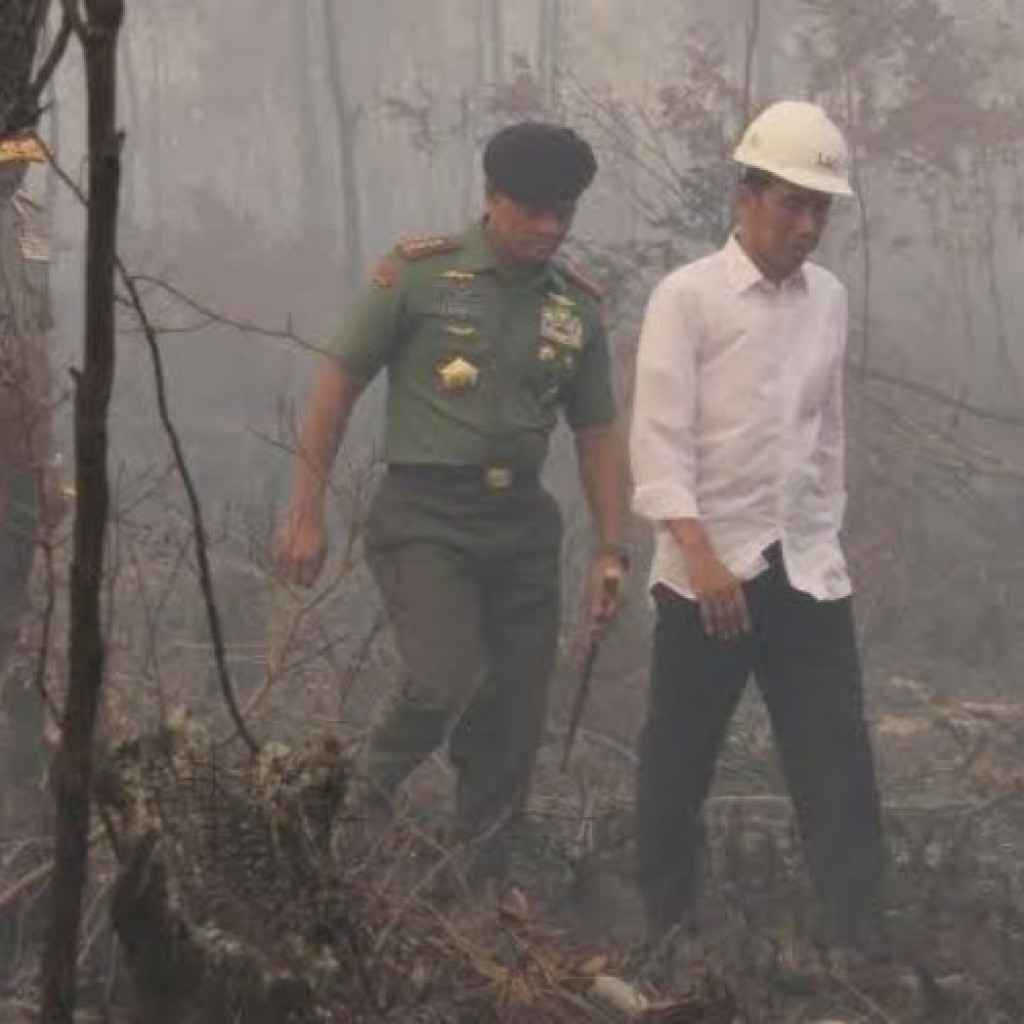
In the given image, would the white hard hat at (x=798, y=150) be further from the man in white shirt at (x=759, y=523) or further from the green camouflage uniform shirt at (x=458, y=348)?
the green camouflage uniform shirt at (x=458, y=348)

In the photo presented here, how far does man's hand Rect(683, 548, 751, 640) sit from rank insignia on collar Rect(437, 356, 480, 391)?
28.9 inches

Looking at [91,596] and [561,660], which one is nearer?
[91,596]

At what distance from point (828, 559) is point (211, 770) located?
2.30 metres

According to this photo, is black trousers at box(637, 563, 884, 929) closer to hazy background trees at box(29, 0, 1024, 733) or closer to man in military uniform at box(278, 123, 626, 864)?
man in military uniform at box(278, 123, 626, 864)

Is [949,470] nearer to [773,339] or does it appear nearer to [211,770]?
[773,339]

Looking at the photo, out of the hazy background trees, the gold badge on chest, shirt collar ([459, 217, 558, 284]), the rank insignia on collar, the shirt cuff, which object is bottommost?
the hazy background trees

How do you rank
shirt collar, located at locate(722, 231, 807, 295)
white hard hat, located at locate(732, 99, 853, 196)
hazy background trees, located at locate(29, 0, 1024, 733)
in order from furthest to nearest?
1. hazy background trees, located at locate(29, 0, 1024, 733)
2. shirt collar, located at locate(722, 231, 807, 295)
3. white hard hat, located at locate(732, 99, 853, 196)

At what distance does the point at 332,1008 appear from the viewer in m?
2.00

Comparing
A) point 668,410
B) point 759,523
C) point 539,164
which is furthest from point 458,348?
point 759,523

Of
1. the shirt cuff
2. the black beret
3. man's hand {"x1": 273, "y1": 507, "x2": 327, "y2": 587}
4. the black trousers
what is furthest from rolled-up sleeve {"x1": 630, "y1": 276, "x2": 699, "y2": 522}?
man's hand {"x1": 273, "y1": 507, "x2": 327, "y2": 587}

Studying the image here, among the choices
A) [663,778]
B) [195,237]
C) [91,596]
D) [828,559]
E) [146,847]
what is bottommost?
[195,237]

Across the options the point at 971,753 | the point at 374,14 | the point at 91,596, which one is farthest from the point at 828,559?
the point at 374,14

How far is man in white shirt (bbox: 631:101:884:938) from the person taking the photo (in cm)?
385

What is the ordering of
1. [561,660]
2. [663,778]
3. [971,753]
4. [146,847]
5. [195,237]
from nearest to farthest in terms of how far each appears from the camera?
[146,847] → [663,778] → [971,753] → [561,660] → [195,237]
